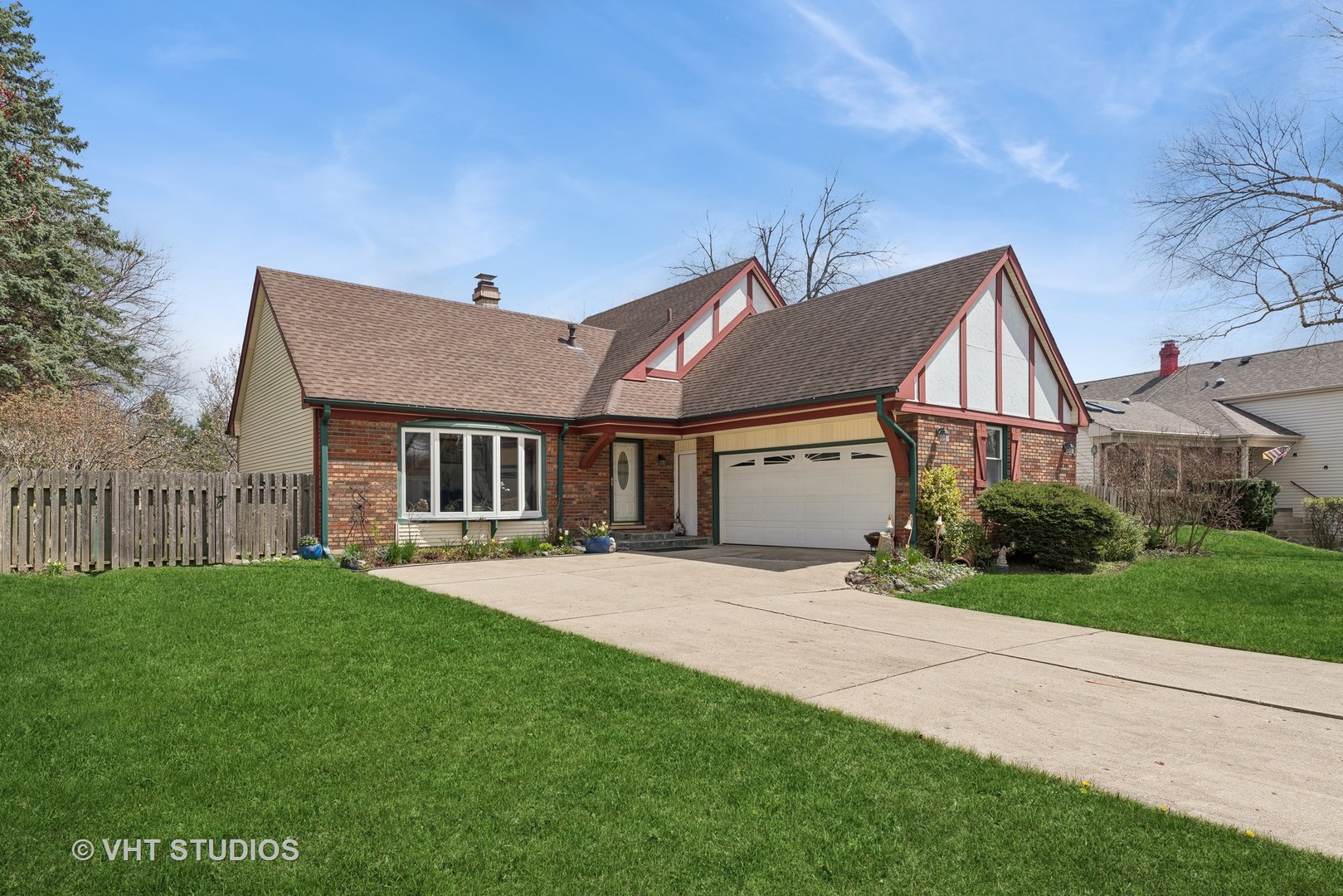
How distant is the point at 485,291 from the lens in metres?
21.9

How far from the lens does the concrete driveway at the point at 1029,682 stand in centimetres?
420

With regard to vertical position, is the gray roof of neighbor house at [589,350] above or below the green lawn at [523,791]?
above

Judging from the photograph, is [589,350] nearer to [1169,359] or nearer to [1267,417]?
[1267,417]

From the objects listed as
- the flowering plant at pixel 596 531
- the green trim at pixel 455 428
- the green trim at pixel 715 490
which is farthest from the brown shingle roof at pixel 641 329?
the flowering plant at pixel 596 531

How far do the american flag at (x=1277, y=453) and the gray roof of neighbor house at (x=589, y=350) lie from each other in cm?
1791

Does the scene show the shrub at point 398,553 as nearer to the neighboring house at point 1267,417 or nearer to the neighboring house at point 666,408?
the neighboring house at point 666,408

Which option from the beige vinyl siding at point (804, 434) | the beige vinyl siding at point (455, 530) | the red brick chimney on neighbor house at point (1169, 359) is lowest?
the beige vinyl siding at point (455, 530)

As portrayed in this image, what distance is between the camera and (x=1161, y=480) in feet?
55.9

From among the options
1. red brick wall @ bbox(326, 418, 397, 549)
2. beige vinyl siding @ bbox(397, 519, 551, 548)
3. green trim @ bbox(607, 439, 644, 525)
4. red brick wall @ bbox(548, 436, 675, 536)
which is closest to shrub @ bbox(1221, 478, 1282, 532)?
red brick wall @ bbox(548, 436, 675, 536)

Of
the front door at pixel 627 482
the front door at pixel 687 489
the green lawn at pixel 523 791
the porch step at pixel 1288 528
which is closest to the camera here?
the green lawn at pixel 523 791

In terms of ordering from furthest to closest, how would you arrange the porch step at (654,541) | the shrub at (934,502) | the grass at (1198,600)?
the porch step at (654,541)
the shrub at (934,502)
the grass at (1198,600)

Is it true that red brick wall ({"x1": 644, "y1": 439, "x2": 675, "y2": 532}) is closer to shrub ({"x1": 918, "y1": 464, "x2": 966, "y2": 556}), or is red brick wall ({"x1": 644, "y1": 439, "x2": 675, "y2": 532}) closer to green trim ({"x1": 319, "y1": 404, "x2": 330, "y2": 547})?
shrub ({"x1": 918, "y1": 464, "x2": 966, "y2": 556})

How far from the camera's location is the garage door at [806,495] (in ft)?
49.0

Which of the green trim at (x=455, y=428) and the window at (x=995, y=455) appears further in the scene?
the window at (x=995, y=455)
